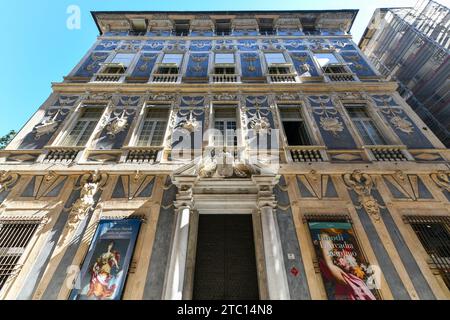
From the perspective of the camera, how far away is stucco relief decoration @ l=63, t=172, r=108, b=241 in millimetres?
6129

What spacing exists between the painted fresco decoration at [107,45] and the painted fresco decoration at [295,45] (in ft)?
32.9

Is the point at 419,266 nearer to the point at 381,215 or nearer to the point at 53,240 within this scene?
the point at 381,215

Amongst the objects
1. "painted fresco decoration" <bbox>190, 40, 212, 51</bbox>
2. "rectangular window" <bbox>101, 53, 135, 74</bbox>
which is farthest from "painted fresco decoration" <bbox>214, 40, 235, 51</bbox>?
"rectangular window" <bbox>101, 53, 135, 74</bbox>

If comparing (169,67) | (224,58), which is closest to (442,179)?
(224,58)

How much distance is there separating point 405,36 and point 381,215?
14608 millimetres

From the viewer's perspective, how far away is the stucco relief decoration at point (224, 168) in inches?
276

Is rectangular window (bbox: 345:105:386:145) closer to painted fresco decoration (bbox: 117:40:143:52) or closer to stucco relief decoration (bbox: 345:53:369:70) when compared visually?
stucco relief decoration (bbox: 345:53:369:70)

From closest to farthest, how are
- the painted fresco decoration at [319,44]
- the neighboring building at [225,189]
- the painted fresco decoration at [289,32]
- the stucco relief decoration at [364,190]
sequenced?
the neighboring building at [225,189] < the stucco relief decoration at [364,190] < the painted fresco decoration at [319,44] < the painted fresco decoration at [289,32]

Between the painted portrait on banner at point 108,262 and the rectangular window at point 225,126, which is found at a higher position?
the rectangular window at point 225,126

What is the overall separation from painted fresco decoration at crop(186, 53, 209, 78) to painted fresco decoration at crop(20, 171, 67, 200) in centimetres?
706

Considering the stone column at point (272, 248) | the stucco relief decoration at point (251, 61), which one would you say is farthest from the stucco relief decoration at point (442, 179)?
the stucco relief decoration at point (251, 61)

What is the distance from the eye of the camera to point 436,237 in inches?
235

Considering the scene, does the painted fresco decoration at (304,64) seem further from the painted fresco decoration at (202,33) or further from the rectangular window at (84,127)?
the rectangular window at (84,127)
